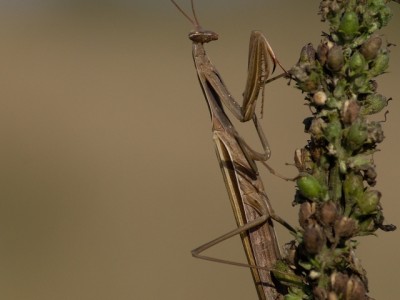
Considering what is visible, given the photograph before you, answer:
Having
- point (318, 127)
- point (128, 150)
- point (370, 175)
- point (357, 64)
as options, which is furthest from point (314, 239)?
point (128, 150)

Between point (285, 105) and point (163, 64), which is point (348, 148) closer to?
point (285, 105)

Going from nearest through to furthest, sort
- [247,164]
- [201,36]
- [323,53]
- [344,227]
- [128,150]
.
→ [344,227], [323,53], [247,164], [201,36], [128,150]

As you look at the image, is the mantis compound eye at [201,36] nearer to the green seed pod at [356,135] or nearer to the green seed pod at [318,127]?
the green seed pod at [318,127]

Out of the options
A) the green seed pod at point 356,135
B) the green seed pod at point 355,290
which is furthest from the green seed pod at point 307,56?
the green seed pod at point 355,290

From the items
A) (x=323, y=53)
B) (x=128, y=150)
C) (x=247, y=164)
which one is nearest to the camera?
(x=323, y=53)

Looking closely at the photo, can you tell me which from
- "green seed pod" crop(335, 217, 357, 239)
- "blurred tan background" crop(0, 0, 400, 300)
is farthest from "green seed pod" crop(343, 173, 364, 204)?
"blurred tan background" crop(0, 0, 400, 300)

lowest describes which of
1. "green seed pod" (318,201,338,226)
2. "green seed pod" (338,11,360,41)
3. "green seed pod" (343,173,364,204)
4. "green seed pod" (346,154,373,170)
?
"green seed pod" (318,201,338,226)

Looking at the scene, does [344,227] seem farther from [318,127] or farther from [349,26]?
[349,26]

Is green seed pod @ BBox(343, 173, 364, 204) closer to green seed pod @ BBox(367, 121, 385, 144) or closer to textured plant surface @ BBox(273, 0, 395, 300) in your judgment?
textured plant surface @ BBox(273, 0, 395, 300)
